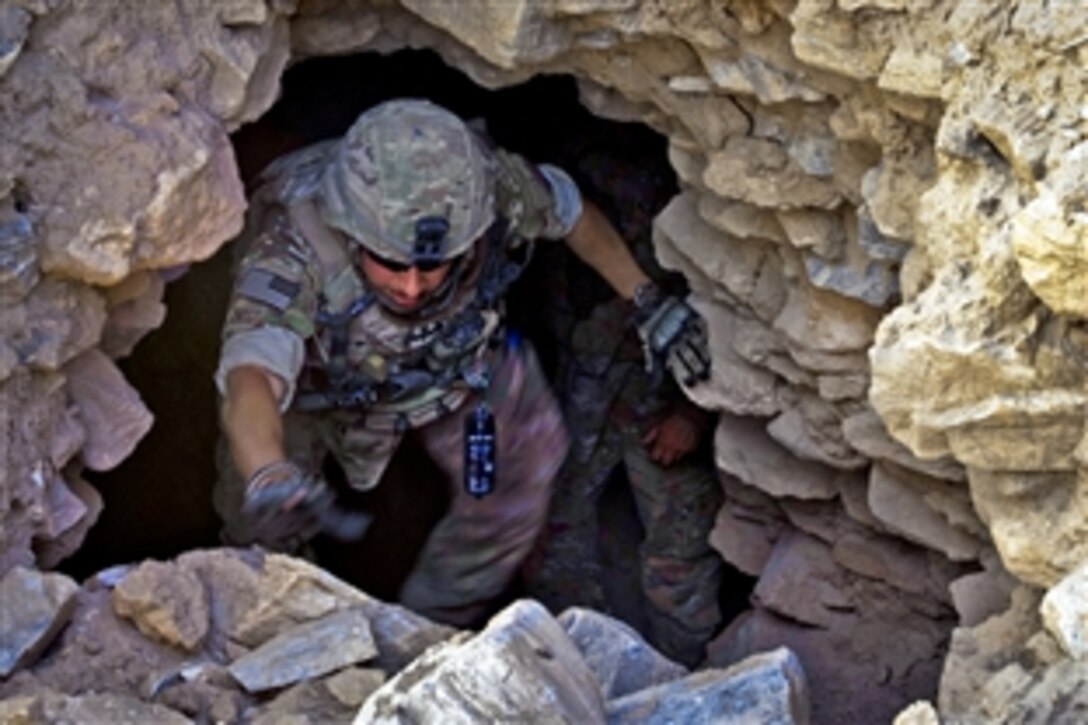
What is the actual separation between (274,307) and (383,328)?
15.9 inches

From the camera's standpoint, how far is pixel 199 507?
227 inches

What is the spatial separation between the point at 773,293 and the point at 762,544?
3.55 ft

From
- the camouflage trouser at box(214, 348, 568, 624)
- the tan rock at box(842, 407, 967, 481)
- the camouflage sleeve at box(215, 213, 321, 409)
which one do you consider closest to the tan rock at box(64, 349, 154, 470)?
the camouflage sleeve at box(215, 213, 321, 409)

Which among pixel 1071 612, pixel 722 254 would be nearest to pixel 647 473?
pixel 722 254

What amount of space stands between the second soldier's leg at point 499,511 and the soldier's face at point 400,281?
720 mm

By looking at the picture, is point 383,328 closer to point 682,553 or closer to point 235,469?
point 235,469

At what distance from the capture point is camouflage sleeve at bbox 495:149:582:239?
190 inches

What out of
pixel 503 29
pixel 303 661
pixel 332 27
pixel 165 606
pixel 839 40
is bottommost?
pixel 165 606

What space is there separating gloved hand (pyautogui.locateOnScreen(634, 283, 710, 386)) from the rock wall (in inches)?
2.0

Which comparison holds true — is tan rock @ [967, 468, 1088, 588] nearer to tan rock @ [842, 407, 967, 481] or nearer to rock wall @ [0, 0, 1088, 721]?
rock wall @ [0, 0, 1088, 721]

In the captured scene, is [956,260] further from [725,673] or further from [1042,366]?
[725,673]

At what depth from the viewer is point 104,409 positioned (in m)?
4.09

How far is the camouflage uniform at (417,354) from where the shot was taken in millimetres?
4398

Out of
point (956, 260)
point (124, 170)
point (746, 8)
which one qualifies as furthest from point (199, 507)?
point (956, 260)
